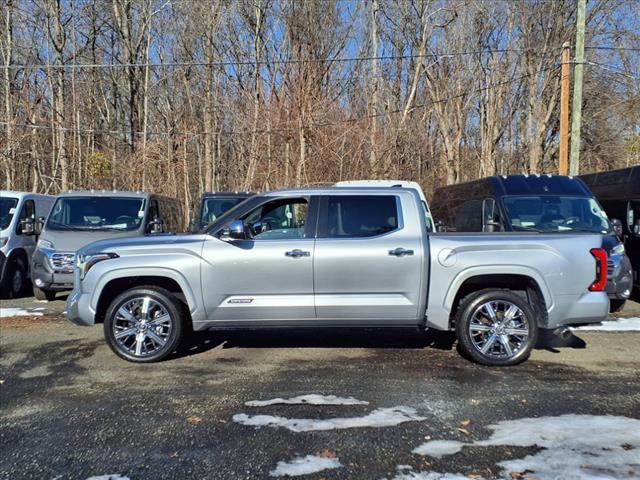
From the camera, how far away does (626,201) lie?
10.4 meters

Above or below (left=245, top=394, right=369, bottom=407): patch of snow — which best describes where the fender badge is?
above

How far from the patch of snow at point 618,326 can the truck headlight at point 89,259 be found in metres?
6.08

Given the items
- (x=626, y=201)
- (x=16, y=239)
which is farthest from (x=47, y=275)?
(x=626, y=201)

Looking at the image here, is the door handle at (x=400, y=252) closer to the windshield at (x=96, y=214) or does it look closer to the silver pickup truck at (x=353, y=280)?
the silver pickup truck at (x=353, y=280)

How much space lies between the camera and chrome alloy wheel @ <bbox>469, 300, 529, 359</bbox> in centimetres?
555

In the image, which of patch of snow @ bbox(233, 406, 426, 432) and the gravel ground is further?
patch of snow @ bbox(233, 406, 426, 432)

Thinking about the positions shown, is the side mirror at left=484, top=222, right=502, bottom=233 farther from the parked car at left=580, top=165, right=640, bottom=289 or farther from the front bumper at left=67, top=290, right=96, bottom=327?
the front bumper at left=67, top=290, right=96, bottom=327

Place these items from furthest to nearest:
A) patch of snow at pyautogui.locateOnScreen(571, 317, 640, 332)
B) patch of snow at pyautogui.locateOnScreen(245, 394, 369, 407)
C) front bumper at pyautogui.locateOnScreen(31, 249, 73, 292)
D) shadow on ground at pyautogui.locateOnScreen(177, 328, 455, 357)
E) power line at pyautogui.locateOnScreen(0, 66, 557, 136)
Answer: power line at pyautogui.locateOnScreen(0, 66, 557, 136), front bumper at pyautogui.locateOnScreen(31, 249, 73, 292), patch of snow at pyautogui.locateOnScreen(571, 317, 640, 332), shadow on ground at pyautogui.locateOnScreen(177, 328, 455, 357), patch of snow at pyautogui.locateOnScreen(245, 394, 369, 407)

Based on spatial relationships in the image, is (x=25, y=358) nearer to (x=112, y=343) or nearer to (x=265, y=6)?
(x=112, y=343)

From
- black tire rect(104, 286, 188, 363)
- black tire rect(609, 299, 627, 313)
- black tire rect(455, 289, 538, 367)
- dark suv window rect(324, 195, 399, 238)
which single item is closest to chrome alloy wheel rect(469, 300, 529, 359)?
black tire rect(455, 289, 538, 367)

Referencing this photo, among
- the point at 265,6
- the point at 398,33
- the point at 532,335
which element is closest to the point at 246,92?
the point at 265,6

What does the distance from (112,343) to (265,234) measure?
201cm

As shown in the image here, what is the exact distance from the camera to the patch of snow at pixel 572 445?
334cm

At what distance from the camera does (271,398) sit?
4699 millimetres
